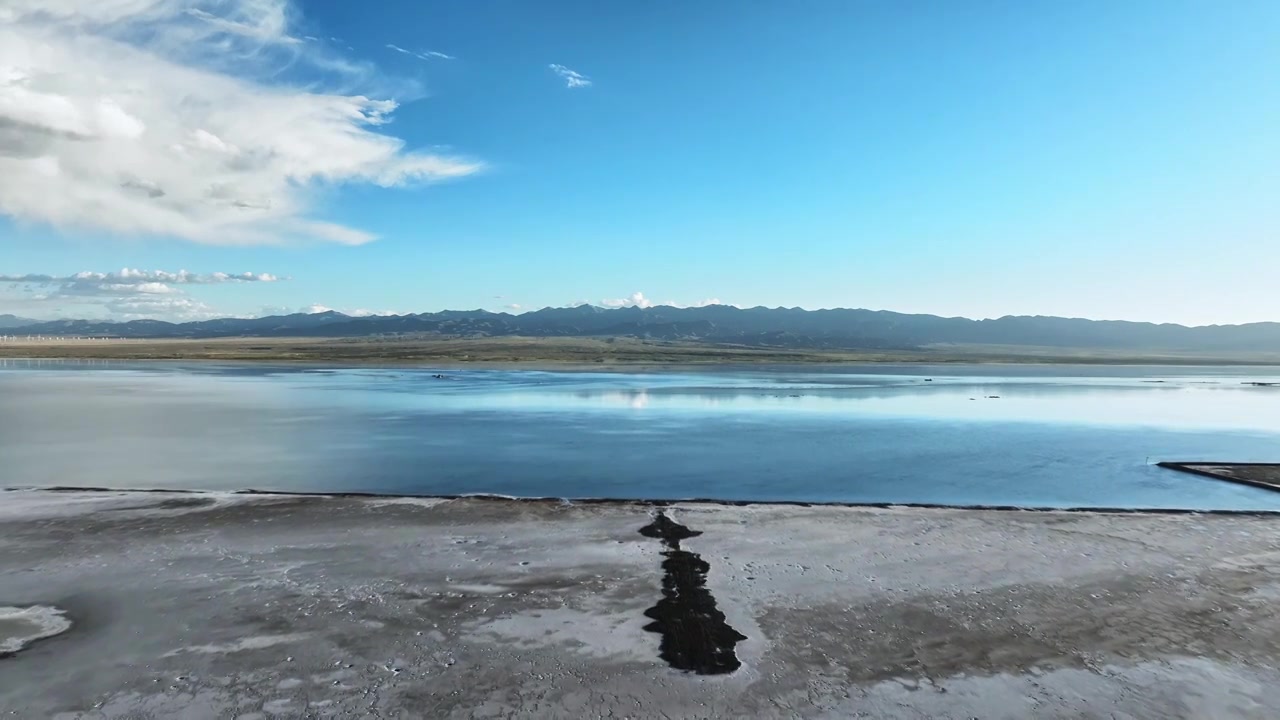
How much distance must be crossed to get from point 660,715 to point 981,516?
8.88 m

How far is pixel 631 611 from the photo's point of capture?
8133 mm

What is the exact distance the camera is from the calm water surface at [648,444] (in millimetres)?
15633

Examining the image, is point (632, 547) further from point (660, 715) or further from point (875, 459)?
point (875, 459)

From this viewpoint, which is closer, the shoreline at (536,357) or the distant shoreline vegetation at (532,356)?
the shoreline at (536,357)

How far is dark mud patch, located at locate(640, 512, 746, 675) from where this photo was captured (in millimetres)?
6926

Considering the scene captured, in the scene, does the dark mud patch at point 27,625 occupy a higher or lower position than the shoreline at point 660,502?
lower

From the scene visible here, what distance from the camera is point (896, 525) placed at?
39.5 ft

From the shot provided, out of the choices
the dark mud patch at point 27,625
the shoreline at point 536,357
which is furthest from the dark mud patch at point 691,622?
the shoreline at point 536,357

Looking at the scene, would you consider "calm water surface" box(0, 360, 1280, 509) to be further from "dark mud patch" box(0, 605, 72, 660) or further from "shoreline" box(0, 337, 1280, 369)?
"shoreline" box(0, 337, 1280, 369)

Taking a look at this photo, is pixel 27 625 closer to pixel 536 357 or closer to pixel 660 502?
pixel 660 502

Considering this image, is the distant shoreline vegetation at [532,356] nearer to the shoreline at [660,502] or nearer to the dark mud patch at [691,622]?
the shoreline at [660,502]

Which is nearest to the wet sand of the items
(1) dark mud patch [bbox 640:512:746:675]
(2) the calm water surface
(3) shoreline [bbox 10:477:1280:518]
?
(1) dark mud patch [bbox 640:512:746:675]

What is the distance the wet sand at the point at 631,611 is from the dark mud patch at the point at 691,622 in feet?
0.15

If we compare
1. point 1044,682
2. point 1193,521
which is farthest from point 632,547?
point 1193,521
